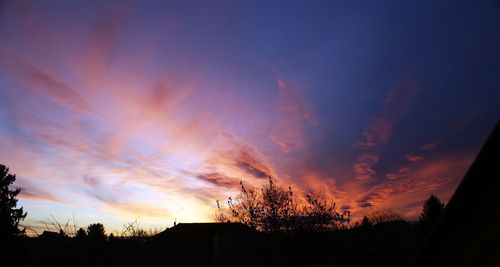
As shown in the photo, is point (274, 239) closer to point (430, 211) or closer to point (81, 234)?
point (81, 234)

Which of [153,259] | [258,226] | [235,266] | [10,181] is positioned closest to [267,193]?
[258,226]

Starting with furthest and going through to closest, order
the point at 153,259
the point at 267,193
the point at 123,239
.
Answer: the point at 267,193 → the point at 153,259 → the point at 123,239

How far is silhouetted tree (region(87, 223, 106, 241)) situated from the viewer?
8031mm

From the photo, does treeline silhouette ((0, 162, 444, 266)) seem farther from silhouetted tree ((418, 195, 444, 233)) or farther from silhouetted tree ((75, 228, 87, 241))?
silhouetted tree ((418, 195, 444, 233))

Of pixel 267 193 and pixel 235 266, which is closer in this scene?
pixel 235 266

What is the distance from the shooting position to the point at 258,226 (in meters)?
31.3

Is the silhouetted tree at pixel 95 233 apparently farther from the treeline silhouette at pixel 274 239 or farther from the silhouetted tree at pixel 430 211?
the silhouetted tree at pixel 430 211

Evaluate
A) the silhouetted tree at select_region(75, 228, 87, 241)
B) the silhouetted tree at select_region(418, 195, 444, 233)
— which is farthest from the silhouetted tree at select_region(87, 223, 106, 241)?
the silhouetted tree at select_region(418, 195, 444, 233)

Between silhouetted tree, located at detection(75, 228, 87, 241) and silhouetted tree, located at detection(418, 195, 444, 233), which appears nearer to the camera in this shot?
silhouetted tree, located at detection(75, 228, 87, 241)

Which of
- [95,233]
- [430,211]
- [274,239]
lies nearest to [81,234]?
[95,233]

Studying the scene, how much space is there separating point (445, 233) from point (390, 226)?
120 ft

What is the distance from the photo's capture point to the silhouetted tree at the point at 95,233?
803 centimetres

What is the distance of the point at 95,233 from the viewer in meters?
8.38

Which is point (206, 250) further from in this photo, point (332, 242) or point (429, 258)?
point (429, 258)
